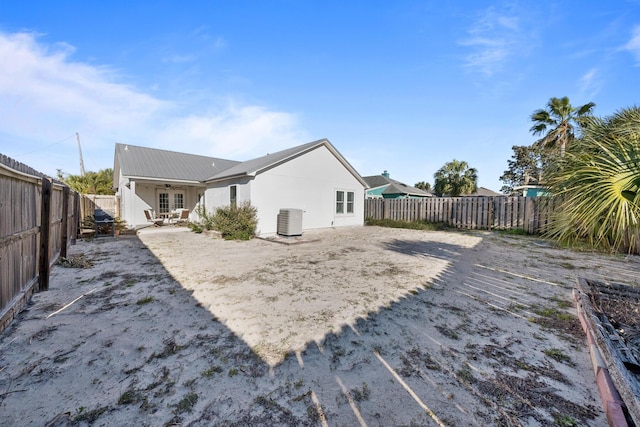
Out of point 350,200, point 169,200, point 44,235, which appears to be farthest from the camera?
point 169,200

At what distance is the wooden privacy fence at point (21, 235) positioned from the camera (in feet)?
9.84

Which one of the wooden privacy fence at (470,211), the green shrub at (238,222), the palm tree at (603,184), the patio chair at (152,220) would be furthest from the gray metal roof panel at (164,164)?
the palm tree at (603,184)

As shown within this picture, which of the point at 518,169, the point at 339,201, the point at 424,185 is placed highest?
the point at 518,169

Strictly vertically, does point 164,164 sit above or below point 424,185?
below

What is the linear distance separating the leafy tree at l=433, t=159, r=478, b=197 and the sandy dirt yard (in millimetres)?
22655

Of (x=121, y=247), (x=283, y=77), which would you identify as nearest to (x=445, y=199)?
(x=283, y=77)

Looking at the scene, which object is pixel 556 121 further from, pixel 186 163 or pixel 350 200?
pixel 186 163

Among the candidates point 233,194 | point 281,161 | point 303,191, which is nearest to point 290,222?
point 303,191

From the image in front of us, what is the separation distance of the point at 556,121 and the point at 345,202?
610 inches

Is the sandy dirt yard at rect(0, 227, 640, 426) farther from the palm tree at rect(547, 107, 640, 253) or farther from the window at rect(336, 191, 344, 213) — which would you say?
the window at rect(336, 191, 344, 213)

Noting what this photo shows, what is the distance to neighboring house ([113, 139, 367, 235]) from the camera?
11.4 meters

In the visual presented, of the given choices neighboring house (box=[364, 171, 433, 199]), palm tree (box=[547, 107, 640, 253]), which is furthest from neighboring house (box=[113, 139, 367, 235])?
neighboring house (box=[364, 171, 433, 199])

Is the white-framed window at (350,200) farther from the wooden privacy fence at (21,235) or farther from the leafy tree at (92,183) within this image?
the leafy tree at (92,183)

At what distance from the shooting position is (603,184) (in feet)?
8.58
